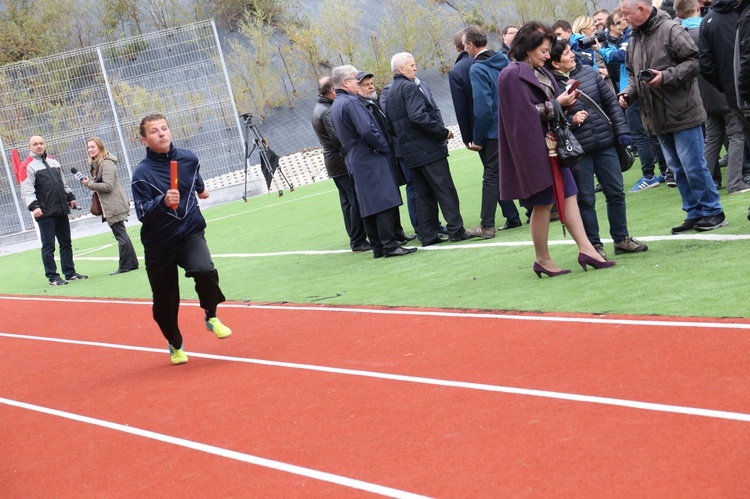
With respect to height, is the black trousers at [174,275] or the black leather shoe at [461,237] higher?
the black trousers at [174,275]

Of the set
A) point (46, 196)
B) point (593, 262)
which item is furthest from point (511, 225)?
point (46, 196)

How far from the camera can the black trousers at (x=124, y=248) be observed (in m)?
→ 16.0

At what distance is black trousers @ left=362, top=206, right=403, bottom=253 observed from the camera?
11.8 m

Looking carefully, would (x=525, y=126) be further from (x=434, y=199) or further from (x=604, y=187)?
(x=434, y=199)

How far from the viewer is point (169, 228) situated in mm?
8062

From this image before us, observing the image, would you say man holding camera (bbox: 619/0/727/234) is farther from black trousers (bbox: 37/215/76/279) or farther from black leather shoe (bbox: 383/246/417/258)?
black trousers (bbox: 37/215/76/279)

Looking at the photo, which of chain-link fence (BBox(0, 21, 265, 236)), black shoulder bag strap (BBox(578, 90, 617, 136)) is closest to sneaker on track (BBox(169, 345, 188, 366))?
black shoulder bag strap (BBox(578, 90, 617, 136))

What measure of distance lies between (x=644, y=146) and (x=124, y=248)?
8410 mm

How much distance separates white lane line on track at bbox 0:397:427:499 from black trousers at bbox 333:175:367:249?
19.1 feet

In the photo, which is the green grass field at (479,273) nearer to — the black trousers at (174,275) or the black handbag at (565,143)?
the black handbag at (565,143)

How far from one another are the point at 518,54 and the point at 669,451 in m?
4.66

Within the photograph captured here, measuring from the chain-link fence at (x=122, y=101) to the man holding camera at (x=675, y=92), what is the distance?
20.8 m

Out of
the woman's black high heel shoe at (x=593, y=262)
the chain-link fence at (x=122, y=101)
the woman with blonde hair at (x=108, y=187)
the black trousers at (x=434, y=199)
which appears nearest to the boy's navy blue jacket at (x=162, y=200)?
the woman's black high heel shoe at (x=593, y=262)

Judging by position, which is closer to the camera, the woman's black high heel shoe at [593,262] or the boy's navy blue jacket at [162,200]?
the boy's navy blue jacket at [162,200]
